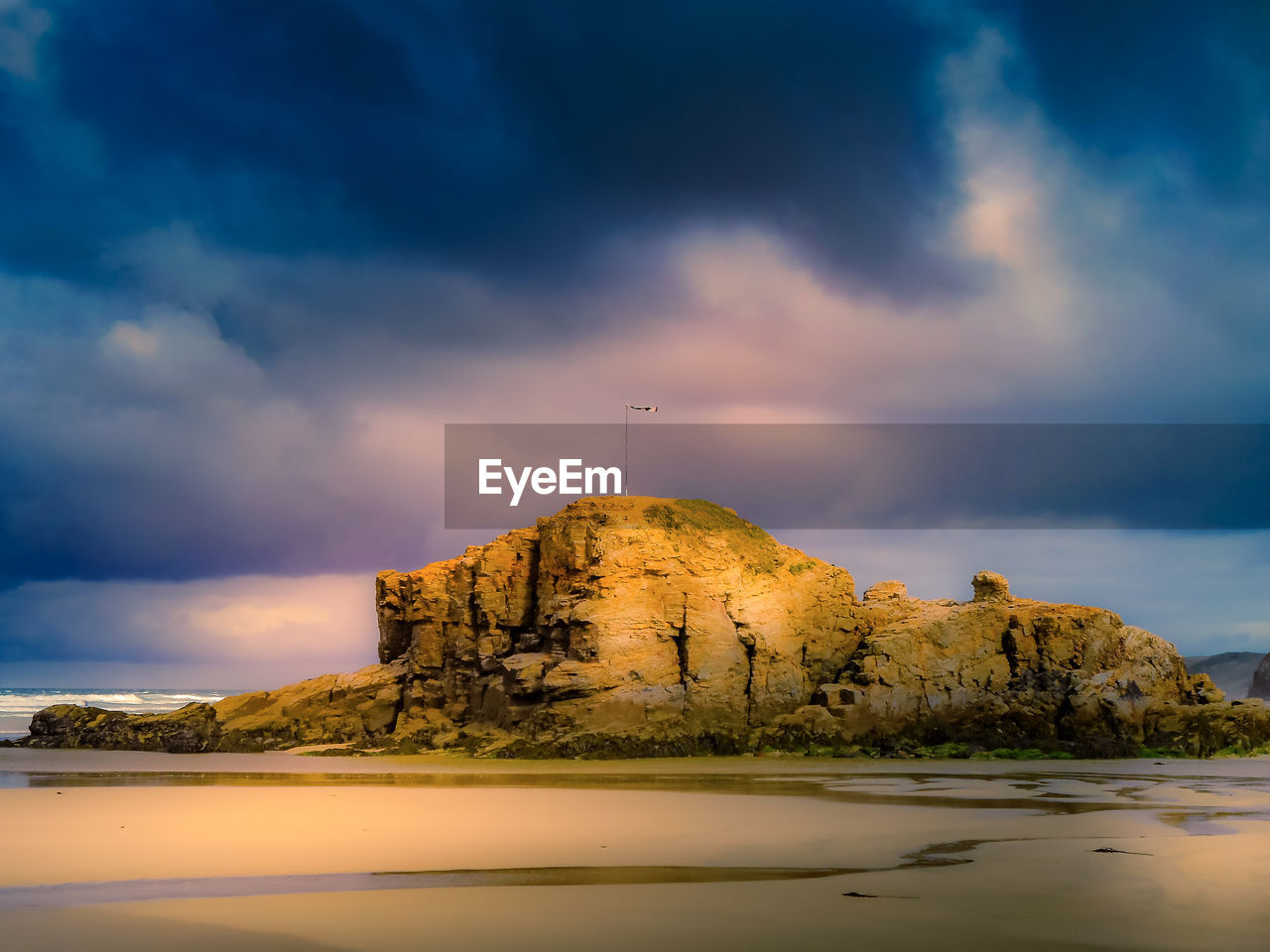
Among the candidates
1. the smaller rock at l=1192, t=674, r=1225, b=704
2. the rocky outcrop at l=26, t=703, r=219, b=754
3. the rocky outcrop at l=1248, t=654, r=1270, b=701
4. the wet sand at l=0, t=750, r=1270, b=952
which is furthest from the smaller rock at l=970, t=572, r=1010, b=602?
the rocky outcrop at l=1248, t=654, r=1270, b=701

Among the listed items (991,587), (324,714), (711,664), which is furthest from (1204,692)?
(324,714)

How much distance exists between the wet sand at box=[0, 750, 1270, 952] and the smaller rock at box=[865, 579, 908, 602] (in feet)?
54.8

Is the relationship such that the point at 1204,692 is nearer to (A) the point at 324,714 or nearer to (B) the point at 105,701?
(A) the point at 324,714

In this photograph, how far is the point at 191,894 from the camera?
10414 millimetres

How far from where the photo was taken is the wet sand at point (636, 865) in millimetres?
8797

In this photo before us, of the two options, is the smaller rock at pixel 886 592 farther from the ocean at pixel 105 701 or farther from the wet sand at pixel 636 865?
the ocean at pixel 105 701

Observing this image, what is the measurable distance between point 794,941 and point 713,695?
2755 centimetres

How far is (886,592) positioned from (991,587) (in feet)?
12.5

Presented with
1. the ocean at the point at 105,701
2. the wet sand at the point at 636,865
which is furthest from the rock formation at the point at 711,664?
the ocean at the point at 105,701

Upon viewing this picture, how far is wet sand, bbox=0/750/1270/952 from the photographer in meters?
8.80

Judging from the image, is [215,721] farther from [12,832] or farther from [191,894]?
[191,894]

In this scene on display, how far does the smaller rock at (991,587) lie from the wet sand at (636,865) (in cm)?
1507

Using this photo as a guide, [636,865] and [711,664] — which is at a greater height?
[711,664]

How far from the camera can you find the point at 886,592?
41.2 meters
